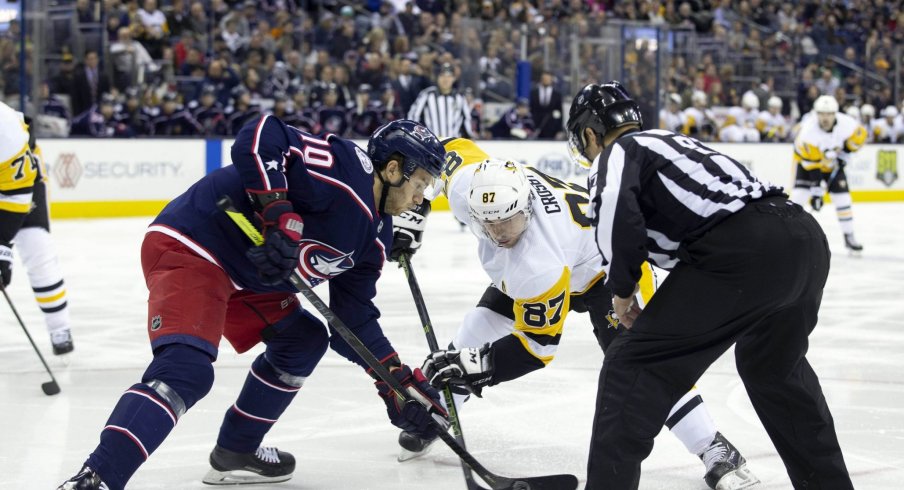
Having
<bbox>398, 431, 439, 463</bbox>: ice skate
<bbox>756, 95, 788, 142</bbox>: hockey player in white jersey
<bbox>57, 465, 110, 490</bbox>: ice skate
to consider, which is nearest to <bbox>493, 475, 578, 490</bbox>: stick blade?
<bbox>398, 431, 439, 463</bbox>: ice skate

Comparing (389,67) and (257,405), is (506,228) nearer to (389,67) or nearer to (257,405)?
(257,405)

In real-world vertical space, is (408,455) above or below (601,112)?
below

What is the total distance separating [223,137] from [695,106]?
547 cm

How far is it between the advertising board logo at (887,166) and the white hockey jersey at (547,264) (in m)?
11.1

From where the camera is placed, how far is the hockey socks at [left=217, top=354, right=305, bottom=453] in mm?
2938

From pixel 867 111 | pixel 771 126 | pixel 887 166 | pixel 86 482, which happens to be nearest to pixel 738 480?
pixel 86 482

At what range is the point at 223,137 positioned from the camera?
10.1 m

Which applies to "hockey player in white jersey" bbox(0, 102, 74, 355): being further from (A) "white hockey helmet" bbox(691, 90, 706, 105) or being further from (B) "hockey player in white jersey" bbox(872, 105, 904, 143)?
(B) "hockey player in white jersey" bbox(872, 105, 904, 143)

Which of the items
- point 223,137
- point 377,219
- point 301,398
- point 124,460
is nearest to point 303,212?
point 377,219

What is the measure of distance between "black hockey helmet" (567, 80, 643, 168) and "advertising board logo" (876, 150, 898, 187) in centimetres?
1153

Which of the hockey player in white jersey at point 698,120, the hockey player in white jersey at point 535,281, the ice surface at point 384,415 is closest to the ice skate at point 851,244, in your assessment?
the ice surface at point 384,415

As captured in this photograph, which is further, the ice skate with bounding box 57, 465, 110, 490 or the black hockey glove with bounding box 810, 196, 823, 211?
the black hockey glove with bounding box 810, 196, 823, 211

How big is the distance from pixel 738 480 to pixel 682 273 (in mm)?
855

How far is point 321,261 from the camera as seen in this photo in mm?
2697
